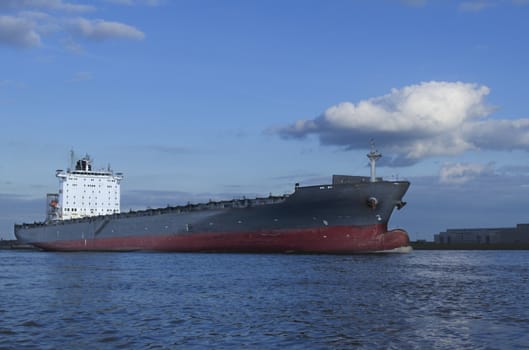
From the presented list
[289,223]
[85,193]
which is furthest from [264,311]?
[85,193]

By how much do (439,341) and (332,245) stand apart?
29598 mm

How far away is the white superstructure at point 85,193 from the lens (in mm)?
70938

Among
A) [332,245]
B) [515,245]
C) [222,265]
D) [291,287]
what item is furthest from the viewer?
[515,245]

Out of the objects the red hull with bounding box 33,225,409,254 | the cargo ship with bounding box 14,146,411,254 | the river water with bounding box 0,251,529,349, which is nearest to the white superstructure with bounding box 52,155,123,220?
the cargo ship with bounding box 14,146,411,254

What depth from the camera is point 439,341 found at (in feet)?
40.9

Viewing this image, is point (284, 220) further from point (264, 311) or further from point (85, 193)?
point (85, 193)

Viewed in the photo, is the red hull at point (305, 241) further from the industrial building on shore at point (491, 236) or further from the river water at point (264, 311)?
the industrial building on shore at point (491, 236)

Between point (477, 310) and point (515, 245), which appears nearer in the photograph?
point (477, 310)

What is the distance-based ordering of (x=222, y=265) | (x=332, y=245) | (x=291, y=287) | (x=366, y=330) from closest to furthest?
(x=366, y=330) → (x=291, y=287) → (x=222, y=265) → (x=332, y=245)

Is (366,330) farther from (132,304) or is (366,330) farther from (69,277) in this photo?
(69,277)

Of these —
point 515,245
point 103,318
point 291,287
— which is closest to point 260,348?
point 103,318

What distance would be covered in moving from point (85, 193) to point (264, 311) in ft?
196

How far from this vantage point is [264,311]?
54.8 ft

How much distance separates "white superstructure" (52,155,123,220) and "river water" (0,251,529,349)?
45111 mm
